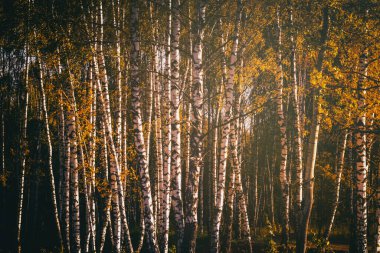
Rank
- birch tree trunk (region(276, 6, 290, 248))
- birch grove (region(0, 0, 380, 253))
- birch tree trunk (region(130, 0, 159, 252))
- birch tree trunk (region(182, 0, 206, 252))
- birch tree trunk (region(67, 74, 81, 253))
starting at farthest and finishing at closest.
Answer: birch tree trunk (region(276, 6, 290, 248)), birch tree trunk (region(67, 74, 81, 253)), birch grove (region(0, 0, 380, 253)), birch tree trunk (region(182, 0, 206, 252)), birch tree trunk (region(130, 0, 159, 252))

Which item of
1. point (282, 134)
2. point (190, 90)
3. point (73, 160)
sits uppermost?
point (190, 90)

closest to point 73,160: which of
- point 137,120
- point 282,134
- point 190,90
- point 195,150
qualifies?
point 137,120

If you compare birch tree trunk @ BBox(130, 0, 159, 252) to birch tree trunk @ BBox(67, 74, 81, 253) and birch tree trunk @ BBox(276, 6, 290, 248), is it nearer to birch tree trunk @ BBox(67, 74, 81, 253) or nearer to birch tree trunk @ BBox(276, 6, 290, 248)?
birch tree trunk @ BBox(67, 74, 81, 253)

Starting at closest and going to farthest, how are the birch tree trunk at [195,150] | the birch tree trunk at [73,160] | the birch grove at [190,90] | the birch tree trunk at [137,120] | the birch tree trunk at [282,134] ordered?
the birch tree trunk at [137,120] < the birch tree trunk at [195,150] < the birch grove at [190,90] < the birch tree trunk at [73,160] < the birch tree trunk at [282,134]

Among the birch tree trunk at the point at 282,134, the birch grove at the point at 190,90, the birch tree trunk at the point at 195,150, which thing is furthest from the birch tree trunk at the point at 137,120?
the birch tree trunk at the point at 282,134

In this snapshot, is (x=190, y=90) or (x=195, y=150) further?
(x=190, y=90)

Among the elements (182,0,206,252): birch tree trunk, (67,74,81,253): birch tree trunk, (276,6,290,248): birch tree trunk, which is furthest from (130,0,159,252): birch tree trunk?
(276,6,290,248): birch tree trunk

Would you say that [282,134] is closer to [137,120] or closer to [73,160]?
[137,120]

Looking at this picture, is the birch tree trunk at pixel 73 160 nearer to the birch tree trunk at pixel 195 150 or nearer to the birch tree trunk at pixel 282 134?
the birch tree trunk at pixel 195 150

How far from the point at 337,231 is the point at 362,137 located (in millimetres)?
12877

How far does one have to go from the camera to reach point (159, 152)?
999 centimetres

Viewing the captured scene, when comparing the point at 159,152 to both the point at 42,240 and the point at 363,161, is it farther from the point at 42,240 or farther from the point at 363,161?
the point at 42,240

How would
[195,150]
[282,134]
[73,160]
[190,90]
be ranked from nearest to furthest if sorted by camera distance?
[195,150]
[73,160]
[282,134]
[190,90]

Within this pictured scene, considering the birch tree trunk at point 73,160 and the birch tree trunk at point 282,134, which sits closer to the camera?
the birch tree trunk at point 73,160
